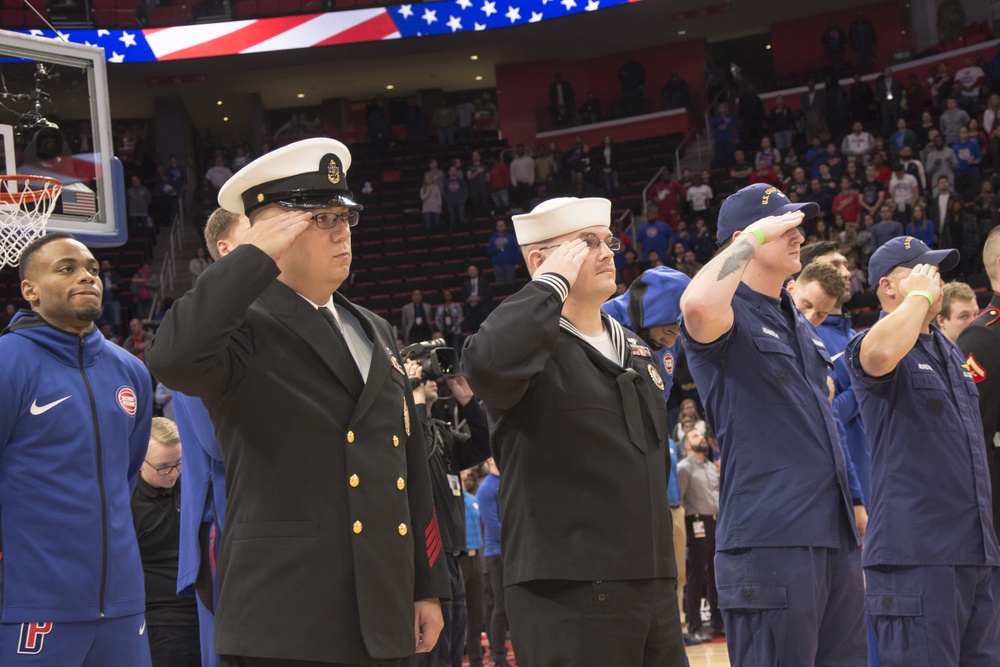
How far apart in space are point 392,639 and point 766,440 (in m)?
1.68

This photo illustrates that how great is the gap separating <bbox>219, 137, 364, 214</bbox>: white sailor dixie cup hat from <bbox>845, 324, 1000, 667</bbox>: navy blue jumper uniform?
2.35 m

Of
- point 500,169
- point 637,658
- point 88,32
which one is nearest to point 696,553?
point 637,658

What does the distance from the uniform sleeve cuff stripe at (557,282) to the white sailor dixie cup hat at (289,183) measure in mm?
613

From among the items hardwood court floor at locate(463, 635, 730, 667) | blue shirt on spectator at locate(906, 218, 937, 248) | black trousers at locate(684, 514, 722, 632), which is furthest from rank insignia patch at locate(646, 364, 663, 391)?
blue shirt on spectator at locate(906, 218, 937, 248)

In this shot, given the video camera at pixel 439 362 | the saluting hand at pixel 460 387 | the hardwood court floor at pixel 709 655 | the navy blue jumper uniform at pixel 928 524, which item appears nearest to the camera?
the navy blue jumper uniform at pixel 928 524

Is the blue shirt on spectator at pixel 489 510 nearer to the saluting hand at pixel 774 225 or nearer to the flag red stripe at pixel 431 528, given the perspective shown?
the saluting hand at pixel 774 225

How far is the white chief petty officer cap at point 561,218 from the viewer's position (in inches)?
138

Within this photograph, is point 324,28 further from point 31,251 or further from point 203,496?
point 203,496

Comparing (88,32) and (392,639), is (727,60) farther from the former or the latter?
(392,639)

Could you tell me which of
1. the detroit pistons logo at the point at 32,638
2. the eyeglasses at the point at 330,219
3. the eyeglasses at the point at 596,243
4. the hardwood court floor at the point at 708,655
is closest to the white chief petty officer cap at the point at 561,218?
the eyeglasses at the point at 596,243

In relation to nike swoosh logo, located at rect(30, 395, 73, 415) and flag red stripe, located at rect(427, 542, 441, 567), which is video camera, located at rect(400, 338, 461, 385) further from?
flag red stripe, located at rect(427, 542, 441, 567)

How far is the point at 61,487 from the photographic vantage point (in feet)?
12.4

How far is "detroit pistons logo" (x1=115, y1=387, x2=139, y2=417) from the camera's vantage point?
411 cm

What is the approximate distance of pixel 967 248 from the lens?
15070 mm
